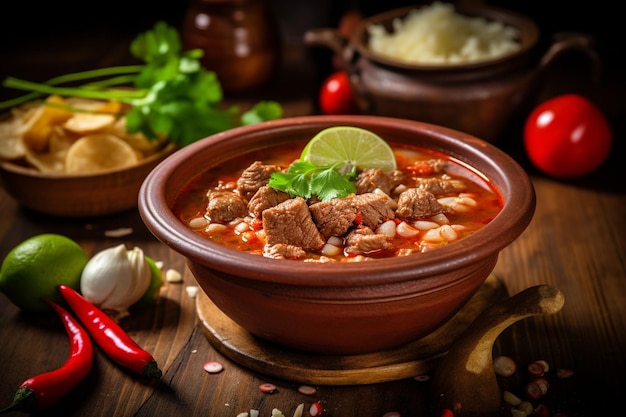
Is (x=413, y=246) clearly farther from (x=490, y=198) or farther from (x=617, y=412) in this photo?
(x=617, y=412)

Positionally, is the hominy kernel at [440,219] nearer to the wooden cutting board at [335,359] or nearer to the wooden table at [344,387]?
the wooden cutting board at [335,359]

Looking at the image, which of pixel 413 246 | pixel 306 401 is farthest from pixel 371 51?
pixel 306 401

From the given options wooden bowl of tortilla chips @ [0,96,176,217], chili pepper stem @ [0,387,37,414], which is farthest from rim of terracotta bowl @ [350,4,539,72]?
chili pepper stem @ [0,387,37,414]

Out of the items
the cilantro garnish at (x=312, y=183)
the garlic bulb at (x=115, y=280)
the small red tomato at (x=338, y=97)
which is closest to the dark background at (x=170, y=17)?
the small red tomato at (x=338, y=97)

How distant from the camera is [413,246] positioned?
8.85 ft

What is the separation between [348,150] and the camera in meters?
3.14

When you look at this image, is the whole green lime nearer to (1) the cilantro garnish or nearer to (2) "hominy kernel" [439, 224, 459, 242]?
(1) the cilantro garnish

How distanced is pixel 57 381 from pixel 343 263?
1.13 metres

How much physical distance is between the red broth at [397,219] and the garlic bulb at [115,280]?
14.9 inches

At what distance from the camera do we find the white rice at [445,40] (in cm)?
482

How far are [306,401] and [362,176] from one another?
3.01 ft

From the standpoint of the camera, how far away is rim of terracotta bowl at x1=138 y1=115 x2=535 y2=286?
2.34m

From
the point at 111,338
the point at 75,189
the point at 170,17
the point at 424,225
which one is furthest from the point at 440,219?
the point at 170,17

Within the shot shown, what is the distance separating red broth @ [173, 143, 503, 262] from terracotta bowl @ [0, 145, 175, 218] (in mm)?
844
